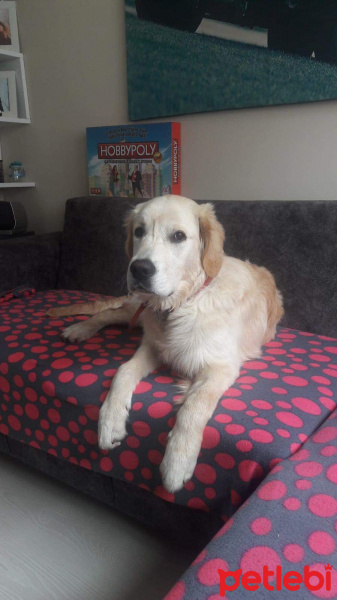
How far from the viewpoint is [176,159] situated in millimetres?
2477

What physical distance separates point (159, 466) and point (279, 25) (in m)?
1.95

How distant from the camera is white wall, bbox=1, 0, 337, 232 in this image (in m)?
2.08

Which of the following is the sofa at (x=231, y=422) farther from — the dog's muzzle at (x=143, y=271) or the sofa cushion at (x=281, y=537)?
the dog's muzzle at (x=143, y=271)

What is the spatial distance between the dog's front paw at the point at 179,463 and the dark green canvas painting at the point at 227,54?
5.46 feet

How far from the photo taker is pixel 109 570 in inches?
52.2

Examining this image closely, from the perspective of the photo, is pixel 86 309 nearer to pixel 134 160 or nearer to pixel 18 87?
pixel 134 160

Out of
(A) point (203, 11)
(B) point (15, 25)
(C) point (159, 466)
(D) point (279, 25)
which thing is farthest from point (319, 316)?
(B) point (15, 25)

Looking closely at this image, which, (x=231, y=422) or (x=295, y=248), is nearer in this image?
(x=231, y=422)

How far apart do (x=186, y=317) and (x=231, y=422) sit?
42cm

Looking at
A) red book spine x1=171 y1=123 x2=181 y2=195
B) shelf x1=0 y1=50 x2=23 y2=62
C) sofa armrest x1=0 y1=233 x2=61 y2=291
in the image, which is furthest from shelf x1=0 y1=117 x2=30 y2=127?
red book spine x1=171 y1=123 x2=181 y2=195

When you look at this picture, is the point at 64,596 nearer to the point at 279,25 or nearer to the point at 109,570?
the point at 109,570

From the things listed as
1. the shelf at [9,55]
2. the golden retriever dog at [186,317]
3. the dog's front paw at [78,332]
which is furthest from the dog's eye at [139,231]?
the shelf at [9,55]

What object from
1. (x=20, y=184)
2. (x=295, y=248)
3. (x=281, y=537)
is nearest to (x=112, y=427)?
(x=281, y=537)

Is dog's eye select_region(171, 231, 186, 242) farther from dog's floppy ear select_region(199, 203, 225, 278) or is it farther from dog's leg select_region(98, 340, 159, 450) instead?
dog's leg select_region(98, 340, 159, 450)
